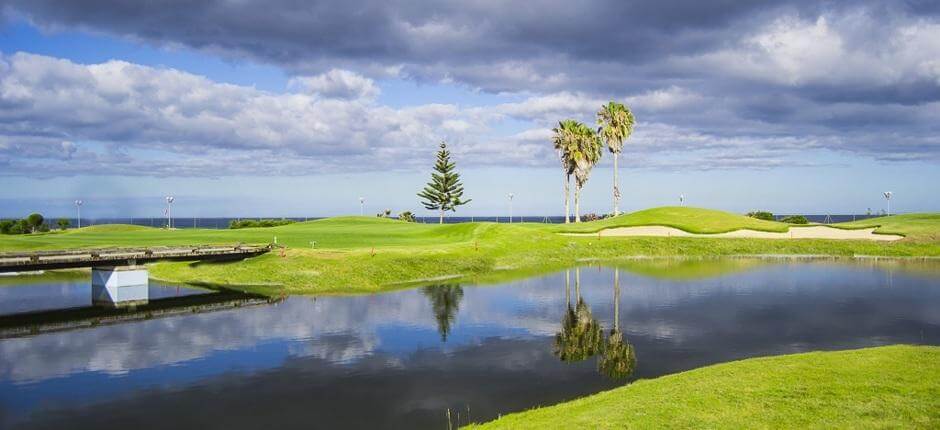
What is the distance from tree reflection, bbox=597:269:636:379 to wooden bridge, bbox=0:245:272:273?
34228mm

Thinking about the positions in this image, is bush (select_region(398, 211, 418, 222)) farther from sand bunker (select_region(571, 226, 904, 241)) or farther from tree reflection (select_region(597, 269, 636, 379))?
tree reflection (select_region(597, 269, 636, 379))

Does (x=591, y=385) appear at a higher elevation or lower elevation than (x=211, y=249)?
lower

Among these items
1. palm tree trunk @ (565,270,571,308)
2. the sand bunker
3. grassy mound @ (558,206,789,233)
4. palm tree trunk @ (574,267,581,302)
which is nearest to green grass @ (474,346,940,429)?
palm tree trunk @ (565,270,571,308)

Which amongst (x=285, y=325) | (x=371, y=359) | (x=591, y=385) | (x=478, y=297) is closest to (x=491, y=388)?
(x=591, y=385)

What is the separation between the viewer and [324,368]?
87.7 ft

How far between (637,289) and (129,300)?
3710 cm

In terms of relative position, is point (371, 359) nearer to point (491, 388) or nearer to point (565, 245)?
point (491, 388)

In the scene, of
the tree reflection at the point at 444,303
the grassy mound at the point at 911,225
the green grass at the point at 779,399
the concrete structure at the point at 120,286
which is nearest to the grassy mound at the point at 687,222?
the grassy mound at the point at 911,225

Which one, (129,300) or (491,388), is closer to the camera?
(491,388)

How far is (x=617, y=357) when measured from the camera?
28.2 metres

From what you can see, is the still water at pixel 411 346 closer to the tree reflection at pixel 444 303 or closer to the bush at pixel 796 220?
the tree reflection at pixel 444 303

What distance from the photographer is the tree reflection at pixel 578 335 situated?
29109mm

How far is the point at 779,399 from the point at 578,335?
15831 millimetres

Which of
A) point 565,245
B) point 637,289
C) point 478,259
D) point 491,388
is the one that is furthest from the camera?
point 565,245
